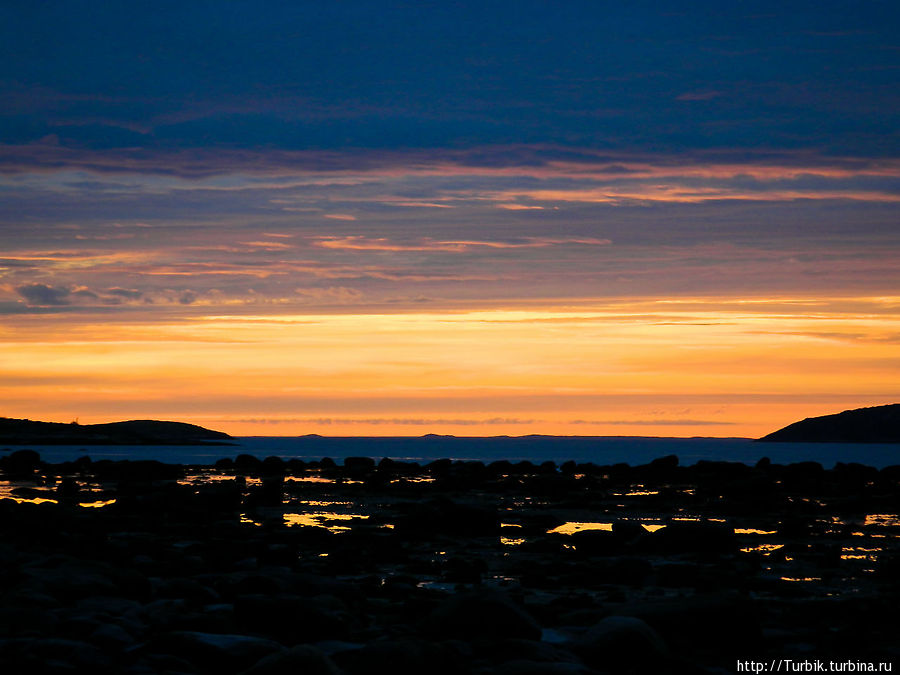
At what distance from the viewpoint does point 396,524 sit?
81.5ft

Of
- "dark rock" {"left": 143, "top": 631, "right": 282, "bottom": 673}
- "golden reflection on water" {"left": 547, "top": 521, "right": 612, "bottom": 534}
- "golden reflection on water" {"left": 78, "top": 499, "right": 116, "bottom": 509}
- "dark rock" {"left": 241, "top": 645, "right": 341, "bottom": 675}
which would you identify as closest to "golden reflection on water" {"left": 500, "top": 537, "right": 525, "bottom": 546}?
"golden reflection on water" {"left": 547, "top": 521, "right": 612, "bottom": 534}

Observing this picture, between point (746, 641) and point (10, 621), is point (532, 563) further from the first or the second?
point (10, 621)

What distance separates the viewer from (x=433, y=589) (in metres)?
15.5

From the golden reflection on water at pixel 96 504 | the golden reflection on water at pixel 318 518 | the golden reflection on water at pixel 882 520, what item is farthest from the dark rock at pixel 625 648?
the golden reflection on water at pixel 96 504

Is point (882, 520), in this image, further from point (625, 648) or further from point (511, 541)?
point (625, 648)

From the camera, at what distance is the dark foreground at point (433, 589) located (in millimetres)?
10078

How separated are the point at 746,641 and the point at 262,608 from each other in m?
5.89

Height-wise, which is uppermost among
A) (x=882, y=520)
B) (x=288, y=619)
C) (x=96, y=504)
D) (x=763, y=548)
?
(x=882, y=520)

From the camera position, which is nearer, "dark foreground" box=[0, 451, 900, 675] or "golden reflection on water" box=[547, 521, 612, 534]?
"dark foreground" box=[0, 451, 900, 675]

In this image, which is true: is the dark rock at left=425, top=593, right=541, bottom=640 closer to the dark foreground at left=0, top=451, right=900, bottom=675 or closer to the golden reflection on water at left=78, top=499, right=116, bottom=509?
the dark foreground at left=0, top=451, right=900, bottom=675

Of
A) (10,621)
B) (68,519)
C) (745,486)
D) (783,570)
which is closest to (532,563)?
(783,570)

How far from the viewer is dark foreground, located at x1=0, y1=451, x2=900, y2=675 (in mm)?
10078

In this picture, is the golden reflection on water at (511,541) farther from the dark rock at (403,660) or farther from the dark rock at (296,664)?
the dark rock at (296,664)

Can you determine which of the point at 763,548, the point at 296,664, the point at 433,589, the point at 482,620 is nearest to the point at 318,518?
the point at 763,548
